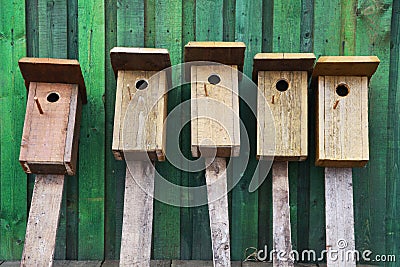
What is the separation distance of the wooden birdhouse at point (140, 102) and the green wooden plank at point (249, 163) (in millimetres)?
453

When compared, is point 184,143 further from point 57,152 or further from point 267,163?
point 57,152

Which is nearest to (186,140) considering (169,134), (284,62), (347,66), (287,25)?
(169,134)

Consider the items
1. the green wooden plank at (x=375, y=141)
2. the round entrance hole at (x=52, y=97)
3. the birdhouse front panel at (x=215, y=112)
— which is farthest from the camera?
the green wooden plank at (x=375, y=141)

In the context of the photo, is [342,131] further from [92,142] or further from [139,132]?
[92,142]

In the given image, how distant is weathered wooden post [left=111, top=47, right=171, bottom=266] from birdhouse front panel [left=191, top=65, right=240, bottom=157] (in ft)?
0.49

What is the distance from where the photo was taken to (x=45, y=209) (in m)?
2.47

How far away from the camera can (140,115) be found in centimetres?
242

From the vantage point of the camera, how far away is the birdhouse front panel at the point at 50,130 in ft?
7.84

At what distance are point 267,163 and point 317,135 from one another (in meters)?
0.30

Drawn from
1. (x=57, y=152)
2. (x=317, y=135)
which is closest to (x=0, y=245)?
(x=57, y=152)

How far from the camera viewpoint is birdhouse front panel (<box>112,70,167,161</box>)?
2391 millimetres

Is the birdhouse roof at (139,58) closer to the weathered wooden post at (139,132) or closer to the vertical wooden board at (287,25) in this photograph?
the weathered wooden post at (139,132)

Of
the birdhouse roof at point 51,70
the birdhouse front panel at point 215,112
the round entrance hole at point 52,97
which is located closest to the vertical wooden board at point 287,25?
the birdhouse front panel at point 215,112

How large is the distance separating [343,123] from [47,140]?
130cm
